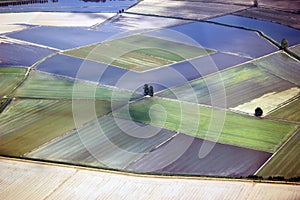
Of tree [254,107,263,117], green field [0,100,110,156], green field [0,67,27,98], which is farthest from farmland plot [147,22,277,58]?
Answer: green field [0,100,110,156]

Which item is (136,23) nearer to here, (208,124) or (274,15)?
(274,15)

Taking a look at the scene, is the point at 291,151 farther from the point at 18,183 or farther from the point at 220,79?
the point at 18,183

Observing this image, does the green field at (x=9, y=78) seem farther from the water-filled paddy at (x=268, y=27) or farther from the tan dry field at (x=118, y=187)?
the water-filled paddy at (x=268, y=27)

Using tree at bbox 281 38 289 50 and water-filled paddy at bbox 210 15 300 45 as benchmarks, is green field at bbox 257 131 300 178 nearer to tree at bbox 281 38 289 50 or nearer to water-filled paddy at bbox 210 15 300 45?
tree at bbox 281 38 289 50

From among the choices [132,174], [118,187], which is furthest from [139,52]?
[118,187]

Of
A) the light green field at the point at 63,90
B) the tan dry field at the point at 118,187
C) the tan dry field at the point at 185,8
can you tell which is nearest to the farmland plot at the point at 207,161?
the tan dry field at the point at 118,187
